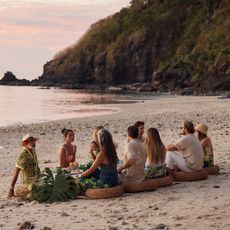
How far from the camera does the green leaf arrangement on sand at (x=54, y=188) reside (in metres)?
9.23

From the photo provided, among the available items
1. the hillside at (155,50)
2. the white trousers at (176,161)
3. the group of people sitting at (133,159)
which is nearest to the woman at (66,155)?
the group of people sitting at (133,159)

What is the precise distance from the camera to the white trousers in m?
10.4

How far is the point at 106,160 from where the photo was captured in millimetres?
9297

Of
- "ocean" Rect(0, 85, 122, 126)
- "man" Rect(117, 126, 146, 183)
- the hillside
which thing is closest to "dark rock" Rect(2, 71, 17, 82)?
the hillside

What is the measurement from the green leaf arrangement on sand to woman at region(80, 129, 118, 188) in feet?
1.26

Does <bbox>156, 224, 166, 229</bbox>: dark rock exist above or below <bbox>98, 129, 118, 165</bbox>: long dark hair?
below

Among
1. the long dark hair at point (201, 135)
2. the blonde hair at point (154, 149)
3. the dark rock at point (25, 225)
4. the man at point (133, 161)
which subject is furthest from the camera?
the long dark hair at point (201, 135)

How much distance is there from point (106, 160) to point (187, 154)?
1.89 metres

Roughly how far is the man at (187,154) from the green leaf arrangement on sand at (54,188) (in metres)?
2.13

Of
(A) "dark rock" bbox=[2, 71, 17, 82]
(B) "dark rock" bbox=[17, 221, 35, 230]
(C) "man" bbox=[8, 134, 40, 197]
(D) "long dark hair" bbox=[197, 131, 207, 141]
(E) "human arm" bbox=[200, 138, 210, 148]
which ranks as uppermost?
(A) "dark rock" bbox=[2, 71, 17, 82]

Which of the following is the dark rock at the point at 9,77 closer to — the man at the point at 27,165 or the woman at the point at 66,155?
the woman at the point at 66,155

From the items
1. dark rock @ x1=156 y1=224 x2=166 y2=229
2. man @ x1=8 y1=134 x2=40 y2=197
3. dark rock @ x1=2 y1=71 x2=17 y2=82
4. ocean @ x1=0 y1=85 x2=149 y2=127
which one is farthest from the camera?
dark rock @ x1=2 y1=71 x2=17 y2=82

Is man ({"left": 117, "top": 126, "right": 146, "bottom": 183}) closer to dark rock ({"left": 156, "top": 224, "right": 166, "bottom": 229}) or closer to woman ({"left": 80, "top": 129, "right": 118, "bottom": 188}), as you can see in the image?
woman ({"left": 80, "top": 129, "right": 118, "bottom": 188})

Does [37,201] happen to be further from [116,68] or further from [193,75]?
[116,68]
